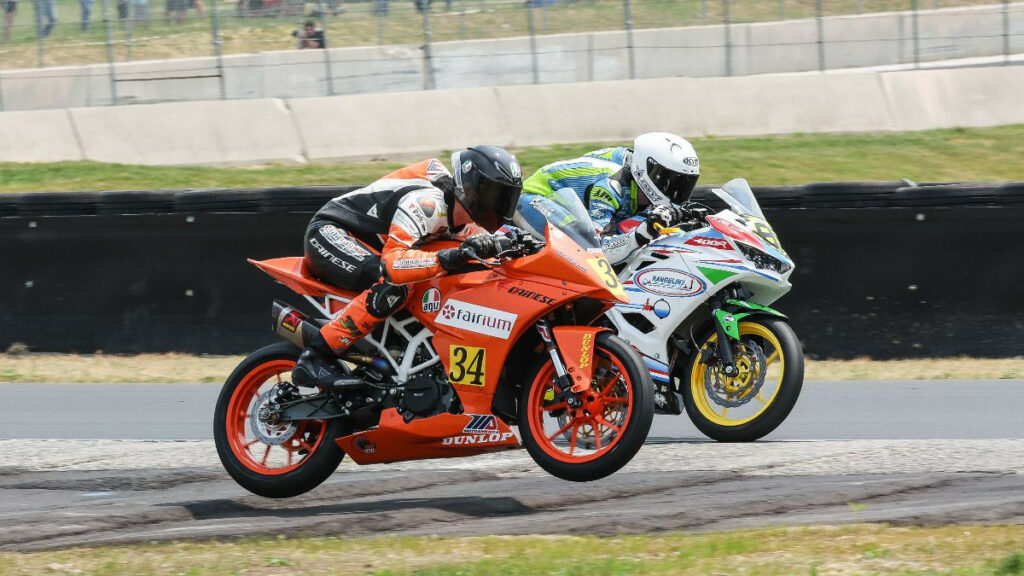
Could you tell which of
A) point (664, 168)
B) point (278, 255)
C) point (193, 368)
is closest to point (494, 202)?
point (664, 168)

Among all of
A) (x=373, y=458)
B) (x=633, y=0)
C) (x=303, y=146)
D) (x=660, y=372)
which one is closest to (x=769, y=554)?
(x=373, y=458)

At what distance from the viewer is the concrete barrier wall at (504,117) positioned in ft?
57.3

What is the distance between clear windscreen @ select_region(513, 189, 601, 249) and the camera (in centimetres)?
641

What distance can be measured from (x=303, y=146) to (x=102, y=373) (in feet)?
23.6

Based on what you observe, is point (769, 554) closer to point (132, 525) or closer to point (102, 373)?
point (132, 525)

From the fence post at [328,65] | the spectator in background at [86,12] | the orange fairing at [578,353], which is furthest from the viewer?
the fence post at [328,65]

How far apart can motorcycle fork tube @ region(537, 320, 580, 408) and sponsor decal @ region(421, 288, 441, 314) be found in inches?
20.9

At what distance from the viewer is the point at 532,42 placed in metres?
21.5

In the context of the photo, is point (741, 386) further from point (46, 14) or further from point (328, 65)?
point (46, 14)

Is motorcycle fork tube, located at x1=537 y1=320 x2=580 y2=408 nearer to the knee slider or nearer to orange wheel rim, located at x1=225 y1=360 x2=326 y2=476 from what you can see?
the knee slider

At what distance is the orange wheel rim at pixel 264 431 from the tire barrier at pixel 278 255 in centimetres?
448

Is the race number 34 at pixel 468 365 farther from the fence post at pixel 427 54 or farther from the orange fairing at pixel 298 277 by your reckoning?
the fence post at pixel 427 54

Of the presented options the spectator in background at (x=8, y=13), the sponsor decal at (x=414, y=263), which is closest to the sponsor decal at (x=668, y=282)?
the sponsor decal at (x=414, y=263)

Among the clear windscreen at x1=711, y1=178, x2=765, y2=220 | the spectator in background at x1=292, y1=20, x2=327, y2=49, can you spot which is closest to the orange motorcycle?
the clear windscreen at x1=711, y1=178, x2=765, y2=220
